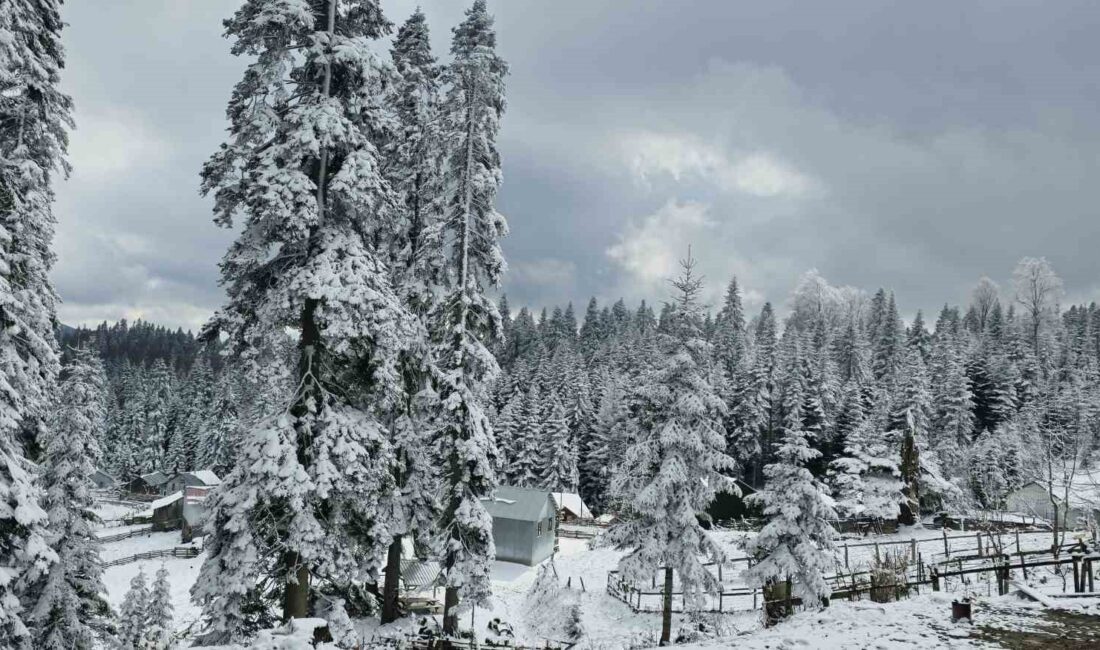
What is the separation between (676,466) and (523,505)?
24.6m

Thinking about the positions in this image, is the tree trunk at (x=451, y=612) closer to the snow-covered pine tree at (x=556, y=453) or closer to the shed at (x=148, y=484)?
Result: the snow-covered pine tree at (x=556, y=453)

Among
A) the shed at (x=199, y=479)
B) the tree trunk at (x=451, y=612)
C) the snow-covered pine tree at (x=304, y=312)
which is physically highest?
the snow-covered pine tree at (x=304, y=312)

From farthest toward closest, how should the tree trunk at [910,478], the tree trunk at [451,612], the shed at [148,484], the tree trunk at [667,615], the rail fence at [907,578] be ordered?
the shed at [148,484] → the tree trunk at [910,478] → the tree trunk at [667,615] → the tree trunk at [451,612] → the rail fence at [907,578]

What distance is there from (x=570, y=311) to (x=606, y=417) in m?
60.4

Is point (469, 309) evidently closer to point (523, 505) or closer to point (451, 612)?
point (451, 612)

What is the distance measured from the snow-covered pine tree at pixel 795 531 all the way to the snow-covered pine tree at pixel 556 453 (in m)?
37.9

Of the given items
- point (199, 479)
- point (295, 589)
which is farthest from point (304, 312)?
point (199, 479)

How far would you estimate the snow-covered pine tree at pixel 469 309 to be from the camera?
1775 centimetres

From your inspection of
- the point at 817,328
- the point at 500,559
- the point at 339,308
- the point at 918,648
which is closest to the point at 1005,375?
the point at 817,328

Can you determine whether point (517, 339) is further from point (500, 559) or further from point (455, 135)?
point (455, 135)

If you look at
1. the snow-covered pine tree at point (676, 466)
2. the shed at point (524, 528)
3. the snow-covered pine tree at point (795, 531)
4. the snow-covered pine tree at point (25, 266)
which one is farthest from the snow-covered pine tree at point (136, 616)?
the shed at point (524, 528)

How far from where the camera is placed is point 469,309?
18750mm

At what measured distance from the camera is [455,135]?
1900cm

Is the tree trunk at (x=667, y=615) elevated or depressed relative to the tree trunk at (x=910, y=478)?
depressed
